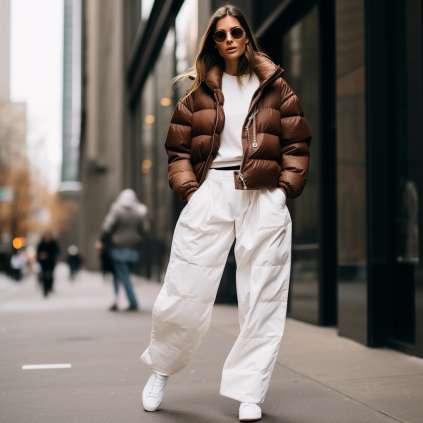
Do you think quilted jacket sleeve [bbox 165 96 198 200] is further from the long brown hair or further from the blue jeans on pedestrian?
the blue jeans on pedestrian

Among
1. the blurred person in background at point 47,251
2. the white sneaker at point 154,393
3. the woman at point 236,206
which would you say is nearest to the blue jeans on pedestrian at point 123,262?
the blurred person in background at point 47,251

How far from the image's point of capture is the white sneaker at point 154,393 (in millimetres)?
4176

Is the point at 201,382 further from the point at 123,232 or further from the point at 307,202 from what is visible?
the point at 123,232

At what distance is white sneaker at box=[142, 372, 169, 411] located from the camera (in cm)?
418

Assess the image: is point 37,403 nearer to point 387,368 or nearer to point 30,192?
point 387,368

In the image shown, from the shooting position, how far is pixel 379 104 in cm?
657

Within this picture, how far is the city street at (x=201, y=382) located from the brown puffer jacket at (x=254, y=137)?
118cm

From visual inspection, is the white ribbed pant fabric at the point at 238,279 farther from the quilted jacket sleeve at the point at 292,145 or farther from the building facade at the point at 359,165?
the building facade at the point at 359,165

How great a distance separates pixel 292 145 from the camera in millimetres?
4090

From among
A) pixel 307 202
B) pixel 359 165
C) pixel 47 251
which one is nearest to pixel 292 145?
pixel 359 165

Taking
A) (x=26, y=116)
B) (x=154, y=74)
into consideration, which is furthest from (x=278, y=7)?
(x=26, y=116)

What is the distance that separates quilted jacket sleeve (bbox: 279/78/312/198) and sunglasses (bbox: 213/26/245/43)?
34 centimetres

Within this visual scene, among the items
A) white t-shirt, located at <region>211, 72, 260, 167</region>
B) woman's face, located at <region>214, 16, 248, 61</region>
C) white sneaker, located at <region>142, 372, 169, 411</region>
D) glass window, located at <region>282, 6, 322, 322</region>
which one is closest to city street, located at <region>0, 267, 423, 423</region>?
white sneaker, located at <region>142, 372, 169, 411</region>

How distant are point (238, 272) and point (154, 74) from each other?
19.0 m
